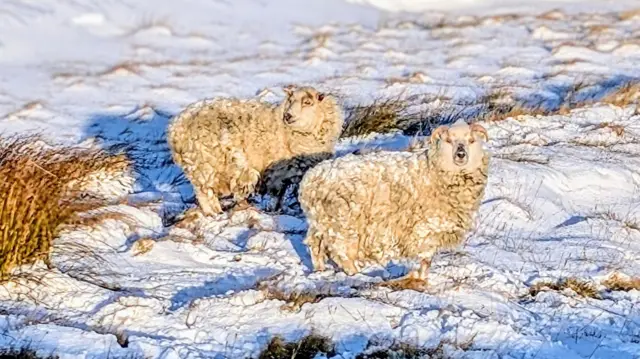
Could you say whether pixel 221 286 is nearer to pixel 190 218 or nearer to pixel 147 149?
pixel 190 218

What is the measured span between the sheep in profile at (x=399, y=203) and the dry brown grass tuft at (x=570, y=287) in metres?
0.56

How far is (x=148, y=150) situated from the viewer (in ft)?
33.8

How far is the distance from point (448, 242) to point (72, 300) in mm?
2274

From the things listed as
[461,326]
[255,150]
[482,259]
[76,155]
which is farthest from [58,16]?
[461,326]

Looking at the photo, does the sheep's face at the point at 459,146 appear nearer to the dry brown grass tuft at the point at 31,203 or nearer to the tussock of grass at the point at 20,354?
the dry brown grass tuft at the point at 31,203

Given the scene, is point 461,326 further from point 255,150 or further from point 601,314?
point 255,150

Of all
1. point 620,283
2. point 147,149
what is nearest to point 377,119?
point 147,149

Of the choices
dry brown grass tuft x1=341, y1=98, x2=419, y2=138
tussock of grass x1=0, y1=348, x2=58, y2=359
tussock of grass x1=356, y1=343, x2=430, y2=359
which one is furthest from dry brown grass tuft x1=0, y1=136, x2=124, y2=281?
dry brown grass tuft x1=341, y1=98, x2=419, y2=138

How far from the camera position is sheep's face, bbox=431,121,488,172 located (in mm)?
6781

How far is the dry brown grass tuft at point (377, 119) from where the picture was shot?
35.7 feet

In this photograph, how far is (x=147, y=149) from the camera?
10344 mm

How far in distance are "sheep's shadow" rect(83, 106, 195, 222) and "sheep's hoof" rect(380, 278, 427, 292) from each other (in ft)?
6.98

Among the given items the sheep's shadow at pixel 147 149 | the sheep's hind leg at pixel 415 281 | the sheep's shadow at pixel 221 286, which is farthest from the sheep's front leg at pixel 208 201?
the sheep's hind leg at pixel 415 281

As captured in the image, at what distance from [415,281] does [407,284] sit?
0.20 ft
